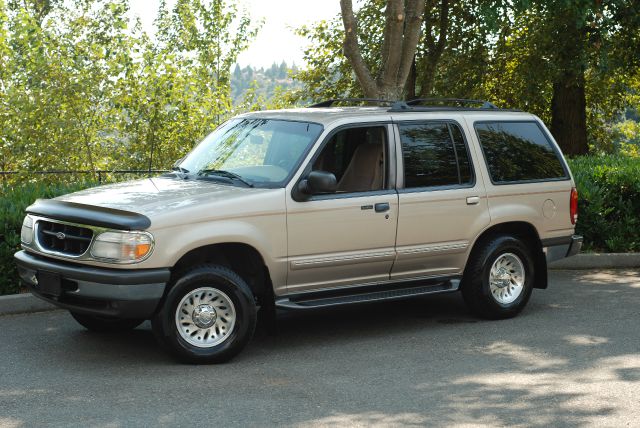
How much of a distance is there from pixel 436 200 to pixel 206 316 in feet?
7.95

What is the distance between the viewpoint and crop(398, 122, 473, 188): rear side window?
9.02 metres

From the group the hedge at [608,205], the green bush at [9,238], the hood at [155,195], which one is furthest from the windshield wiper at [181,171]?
the hedge at [608,205]

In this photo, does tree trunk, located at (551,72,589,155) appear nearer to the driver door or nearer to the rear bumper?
the rear bumper

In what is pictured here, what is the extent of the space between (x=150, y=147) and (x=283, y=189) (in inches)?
521

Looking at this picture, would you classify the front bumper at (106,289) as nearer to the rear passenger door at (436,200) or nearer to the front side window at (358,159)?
the front side window at (358,159)

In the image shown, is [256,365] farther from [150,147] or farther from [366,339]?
[150,147]

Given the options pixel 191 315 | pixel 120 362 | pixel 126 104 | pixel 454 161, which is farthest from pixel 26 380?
pixel 126 104

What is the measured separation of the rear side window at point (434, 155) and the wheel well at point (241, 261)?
158 centimetres

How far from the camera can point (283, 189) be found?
8180mm

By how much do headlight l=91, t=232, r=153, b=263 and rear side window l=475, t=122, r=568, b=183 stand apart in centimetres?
359

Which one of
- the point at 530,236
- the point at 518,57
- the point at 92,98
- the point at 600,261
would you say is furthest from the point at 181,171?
the point at 518,57

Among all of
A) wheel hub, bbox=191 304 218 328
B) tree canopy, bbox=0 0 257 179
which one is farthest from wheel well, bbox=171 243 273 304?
tree canopy, bbox=0 0 257 179

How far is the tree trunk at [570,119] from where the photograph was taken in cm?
2308

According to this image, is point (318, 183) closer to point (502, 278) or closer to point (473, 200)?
point (473, 200)
